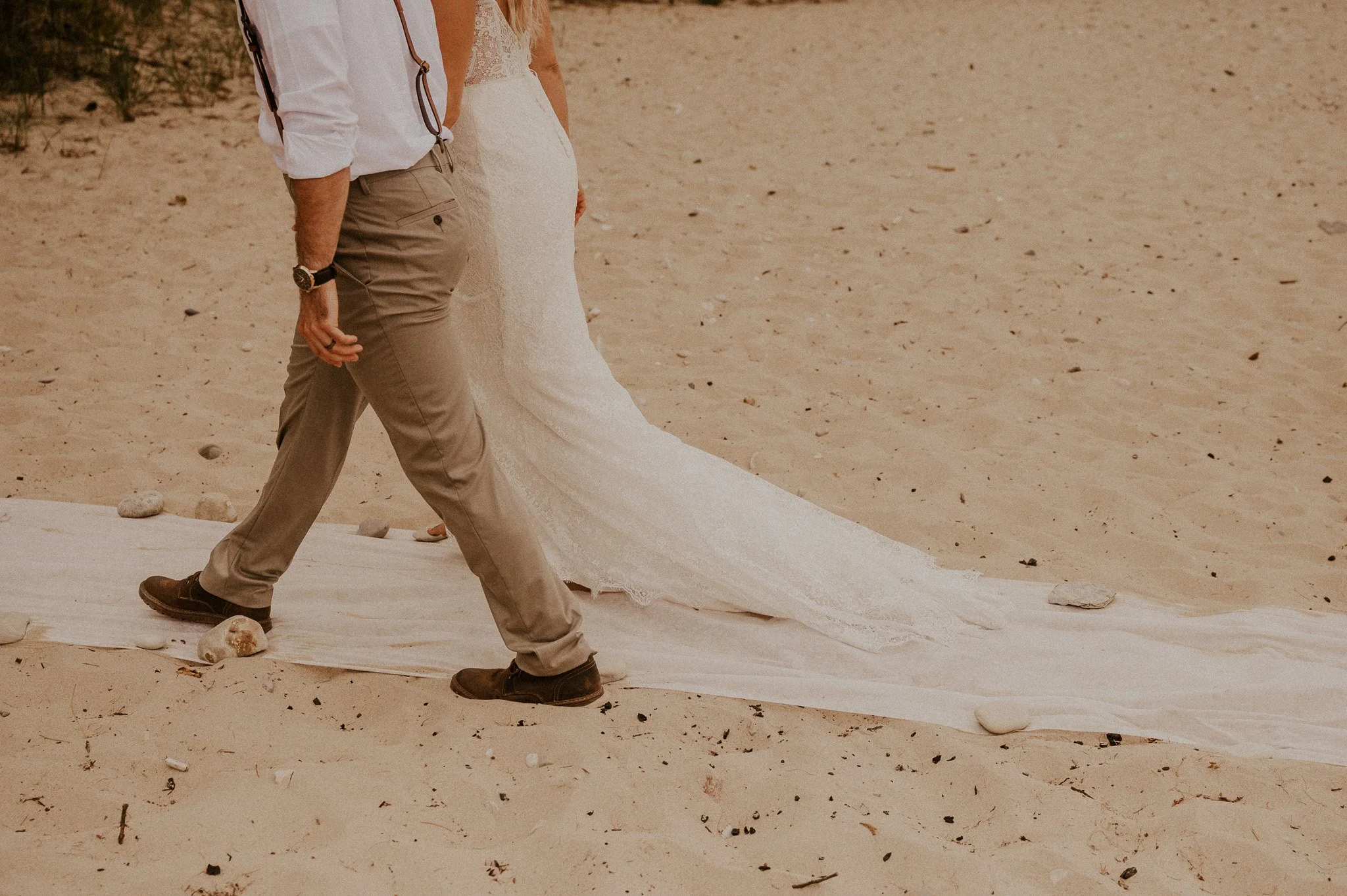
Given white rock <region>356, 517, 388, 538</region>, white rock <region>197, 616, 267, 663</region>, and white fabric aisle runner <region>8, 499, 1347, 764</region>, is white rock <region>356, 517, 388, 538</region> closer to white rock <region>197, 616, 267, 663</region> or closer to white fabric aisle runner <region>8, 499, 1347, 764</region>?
white fabric aisle runner <region>8, 499, 1347, 764</region>

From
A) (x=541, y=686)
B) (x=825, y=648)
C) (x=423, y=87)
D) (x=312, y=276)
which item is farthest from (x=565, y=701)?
(x=423, y=87)

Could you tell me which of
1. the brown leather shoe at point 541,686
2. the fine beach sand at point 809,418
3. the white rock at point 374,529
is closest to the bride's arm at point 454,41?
the brown leather shoe at point 541,686

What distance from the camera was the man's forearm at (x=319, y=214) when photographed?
1.98 metres

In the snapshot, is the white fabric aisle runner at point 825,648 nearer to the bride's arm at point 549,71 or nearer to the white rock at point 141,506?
the white rock at point 141,506

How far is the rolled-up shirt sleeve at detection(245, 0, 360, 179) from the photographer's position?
1.88 m

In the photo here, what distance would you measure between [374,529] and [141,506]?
692 mm

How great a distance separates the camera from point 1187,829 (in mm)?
2229

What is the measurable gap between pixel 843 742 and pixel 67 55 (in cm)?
776

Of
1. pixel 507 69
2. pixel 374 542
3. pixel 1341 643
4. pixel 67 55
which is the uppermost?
pixel 507 69

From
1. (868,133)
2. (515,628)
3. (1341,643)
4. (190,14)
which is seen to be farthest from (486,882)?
(190,14)

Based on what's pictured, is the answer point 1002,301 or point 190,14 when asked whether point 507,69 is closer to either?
point 1002,301

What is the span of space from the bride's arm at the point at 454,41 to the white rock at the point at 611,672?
129cm

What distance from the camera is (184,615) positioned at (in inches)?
110

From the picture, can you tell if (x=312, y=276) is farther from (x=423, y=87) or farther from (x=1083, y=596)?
(x=1083, y=596)
